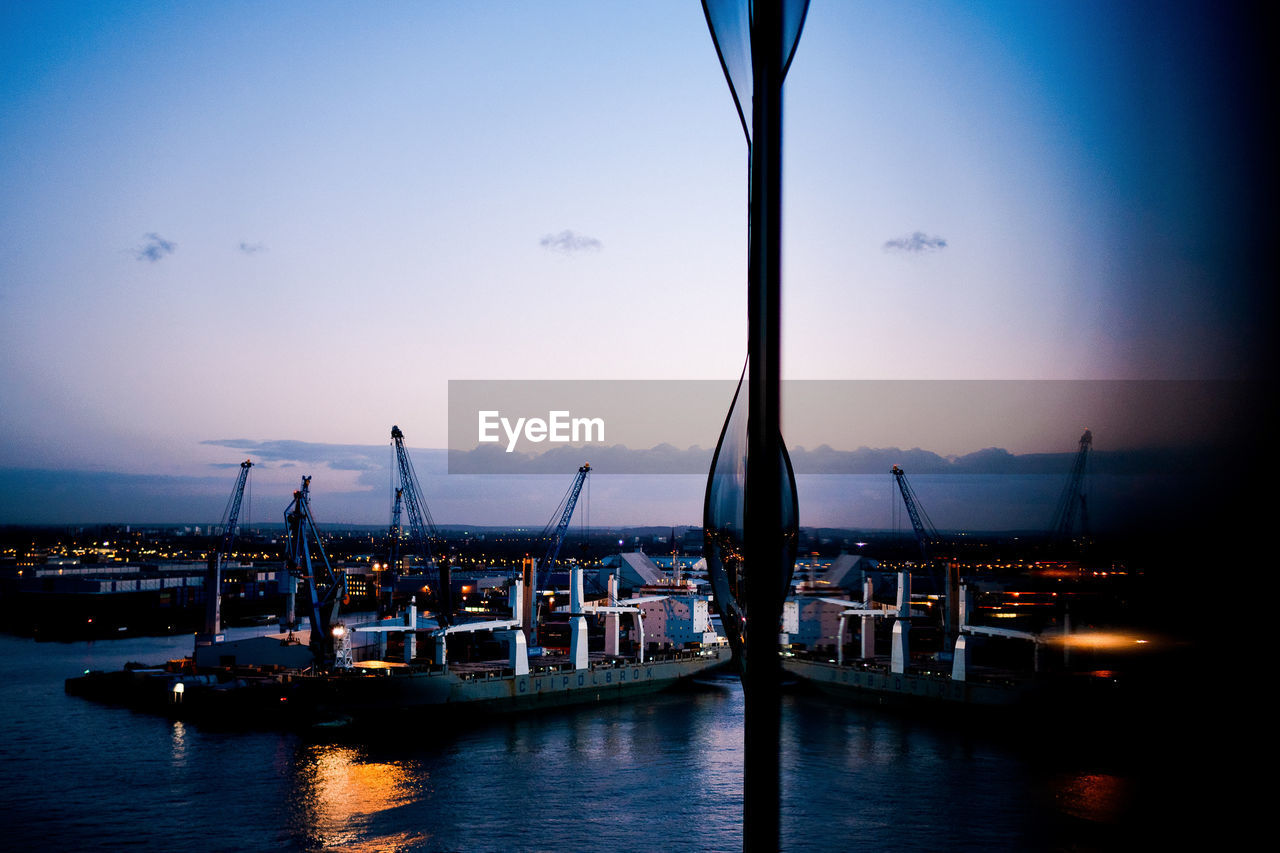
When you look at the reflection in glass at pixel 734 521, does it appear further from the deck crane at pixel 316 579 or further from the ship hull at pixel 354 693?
the deck crane at pixel 316 579

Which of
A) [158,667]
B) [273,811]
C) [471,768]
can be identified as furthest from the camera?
[158,667]

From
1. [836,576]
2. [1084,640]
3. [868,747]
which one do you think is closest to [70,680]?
[868,747]

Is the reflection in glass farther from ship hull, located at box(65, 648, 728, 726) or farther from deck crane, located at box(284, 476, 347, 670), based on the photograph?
deck crane, located at box(284, 476, 347, 670)

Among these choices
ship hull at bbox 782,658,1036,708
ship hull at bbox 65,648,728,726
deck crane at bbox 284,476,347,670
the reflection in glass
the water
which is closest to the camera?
the reflection in glass

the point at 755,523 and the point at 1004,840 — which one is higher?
the point at 755,523

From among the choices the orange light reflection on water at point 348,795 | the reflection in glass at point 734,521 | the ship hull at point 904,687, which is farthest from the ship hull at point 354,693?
the reflection in glass at point 734,521

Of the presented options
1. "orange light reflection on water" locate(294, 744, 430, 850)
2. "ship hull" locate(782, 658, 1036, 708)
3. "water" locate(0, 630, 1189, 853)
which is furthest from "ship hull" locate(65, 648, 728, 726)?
"ship hull" locate(782, 658, 1036, 708)

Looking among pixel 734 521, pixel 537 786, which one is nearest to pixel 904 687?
pixel 537 786

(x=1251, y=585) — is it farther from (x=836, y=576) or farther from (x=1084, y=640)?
(x=836, y=576)
